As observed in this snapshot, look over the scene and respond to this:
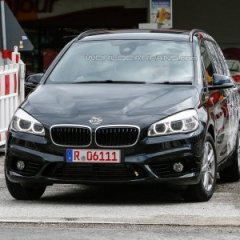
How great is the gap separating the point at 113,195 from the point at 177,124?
1.39m

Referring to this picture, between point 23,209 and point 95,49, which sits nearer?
point 23,209

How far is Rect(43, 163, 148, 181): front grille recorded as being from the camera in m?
9.27

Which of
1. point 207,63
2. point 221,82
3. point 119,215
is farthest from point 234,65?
point 119,215

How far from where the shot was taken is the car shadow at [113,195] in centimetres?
981

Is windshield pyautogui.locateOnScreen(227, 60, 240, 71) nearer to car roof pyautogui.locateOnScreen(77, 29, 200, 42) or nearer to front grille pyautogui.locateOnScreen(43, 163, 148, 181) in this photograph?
car roof pyautogui.locateOnScreen(77, 29, 200, 42)

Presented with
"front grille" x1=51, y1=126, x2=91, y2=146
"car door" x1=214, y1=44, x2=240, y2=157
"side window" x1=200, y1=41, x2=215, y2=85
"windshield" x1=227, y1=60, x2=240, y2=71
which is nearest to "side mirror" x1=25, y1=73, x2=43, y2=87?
"front grille" x1=51, y1=126, x2=91, y2=146

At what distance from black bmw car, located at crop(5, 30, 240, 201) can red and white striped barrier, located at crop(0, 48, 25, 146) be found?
16.7 ft

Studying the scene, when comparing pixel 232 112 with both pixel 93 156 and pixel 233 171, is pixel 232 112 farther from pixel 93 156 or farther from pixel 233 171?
pixel 93 156

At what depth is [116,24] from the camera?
141 feet

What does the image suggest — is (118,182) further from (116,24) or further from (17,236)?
(116,24)

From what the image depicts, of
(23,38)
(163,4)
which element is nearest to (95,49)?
(23,38)

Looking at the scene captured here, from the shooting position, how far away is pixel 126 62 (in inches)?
414

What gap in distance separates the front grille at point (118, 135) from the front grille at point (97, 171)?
0.63ft

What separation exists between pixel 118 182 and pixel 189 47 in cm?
198
